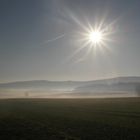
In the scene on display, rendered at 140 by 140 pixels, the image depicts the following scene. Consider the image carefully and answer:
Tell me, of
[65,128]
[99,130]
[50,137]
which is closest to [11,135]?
[50,137]

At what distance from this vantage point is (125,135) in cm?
2564

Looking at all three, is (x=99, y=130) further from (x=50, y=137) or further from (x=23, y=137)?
(x=23, y=137)

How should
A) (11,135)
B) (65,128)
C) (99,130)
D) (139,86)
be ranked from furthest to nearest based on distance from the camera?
(139,86) < (65,128) < (99,130) < (11,135)

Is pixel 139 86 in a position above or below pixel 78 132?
above

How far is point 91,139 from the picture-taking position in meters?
24.5

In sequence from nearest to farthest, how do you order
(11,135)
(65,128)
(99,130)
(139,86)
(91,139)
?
(91,139) < (11,135) < (99,130) < (65,128) < (139,86)

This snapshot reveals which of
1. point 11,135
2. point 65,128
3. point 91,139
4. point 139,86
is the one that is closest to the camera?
point 91,139

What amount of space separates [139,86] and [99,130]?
11871cm

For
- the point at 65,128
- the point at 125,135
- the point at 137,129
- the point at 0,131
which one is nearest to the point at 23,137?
the point at 0,131

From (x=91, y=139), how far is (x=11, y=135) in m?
9.04

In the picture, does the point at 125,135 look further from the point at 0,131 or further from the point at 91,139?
the point at 0,131

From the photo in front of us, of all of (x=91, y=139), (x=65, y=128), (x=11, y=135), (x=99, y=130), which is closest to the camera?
(x=91, y=139)

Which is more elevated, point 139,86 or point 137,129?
point 139,86

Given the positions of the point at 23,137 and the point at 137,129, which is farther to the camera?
the point at 137,129
